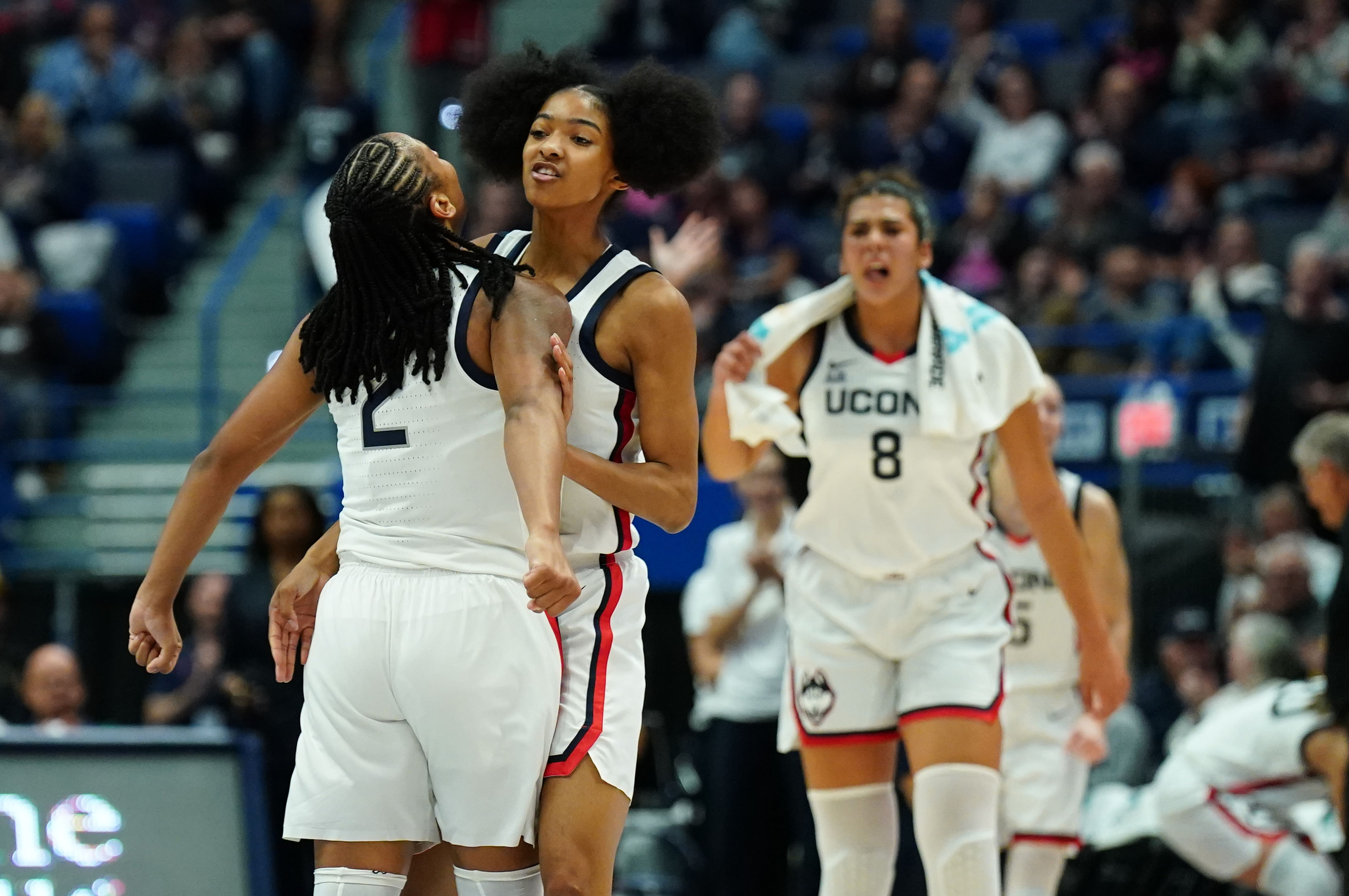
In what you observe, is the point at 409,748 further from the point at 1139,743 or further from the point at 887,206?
the point at 1139,743

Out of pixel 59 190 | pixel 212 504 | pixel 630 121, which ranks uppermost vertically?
pixel 59 190

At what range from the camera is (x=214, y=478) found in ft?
12.2

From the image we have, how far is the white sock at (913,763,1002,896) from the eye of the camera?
15.7 ft

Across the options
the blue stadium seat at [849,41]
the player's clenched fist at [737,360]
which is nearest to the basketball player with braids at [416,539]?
the player's clenched fist at [737,360]

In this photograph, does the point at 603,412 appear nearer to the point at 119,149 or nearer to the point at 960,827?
the point at 960,827

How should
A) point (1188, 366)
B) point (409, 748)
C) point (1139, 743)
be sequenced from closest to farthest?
point (409, 748) < point (1139, 743) < point (1188, 366)

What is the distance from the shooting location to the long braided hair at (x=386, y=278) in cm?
359

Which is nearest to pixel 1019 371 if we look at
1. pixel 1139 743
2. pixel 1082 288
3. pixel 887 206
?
pixel 887 206

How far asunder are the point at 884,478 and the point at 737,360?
527mm

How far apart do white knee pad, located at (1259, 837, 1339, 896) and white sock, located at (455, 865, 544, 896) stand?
386 centimetres

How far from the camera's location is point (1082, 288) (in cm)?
1038

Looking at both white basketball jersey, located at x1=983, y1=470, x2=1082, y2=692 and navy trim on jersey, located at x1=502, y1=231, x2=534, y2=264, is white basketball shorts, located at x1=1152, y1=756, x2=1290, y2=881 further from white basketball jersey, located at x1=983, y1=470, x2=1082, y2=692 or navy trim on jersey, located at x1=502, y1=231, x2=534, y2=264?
navy trim on jersey, located at x1=502, y1=231, x2=534, y2=264

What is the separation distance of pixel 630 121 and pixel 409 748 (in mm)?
1454

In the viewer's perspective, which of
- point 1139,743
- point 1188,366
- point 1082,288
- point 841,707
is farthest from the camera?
point 1082,288
